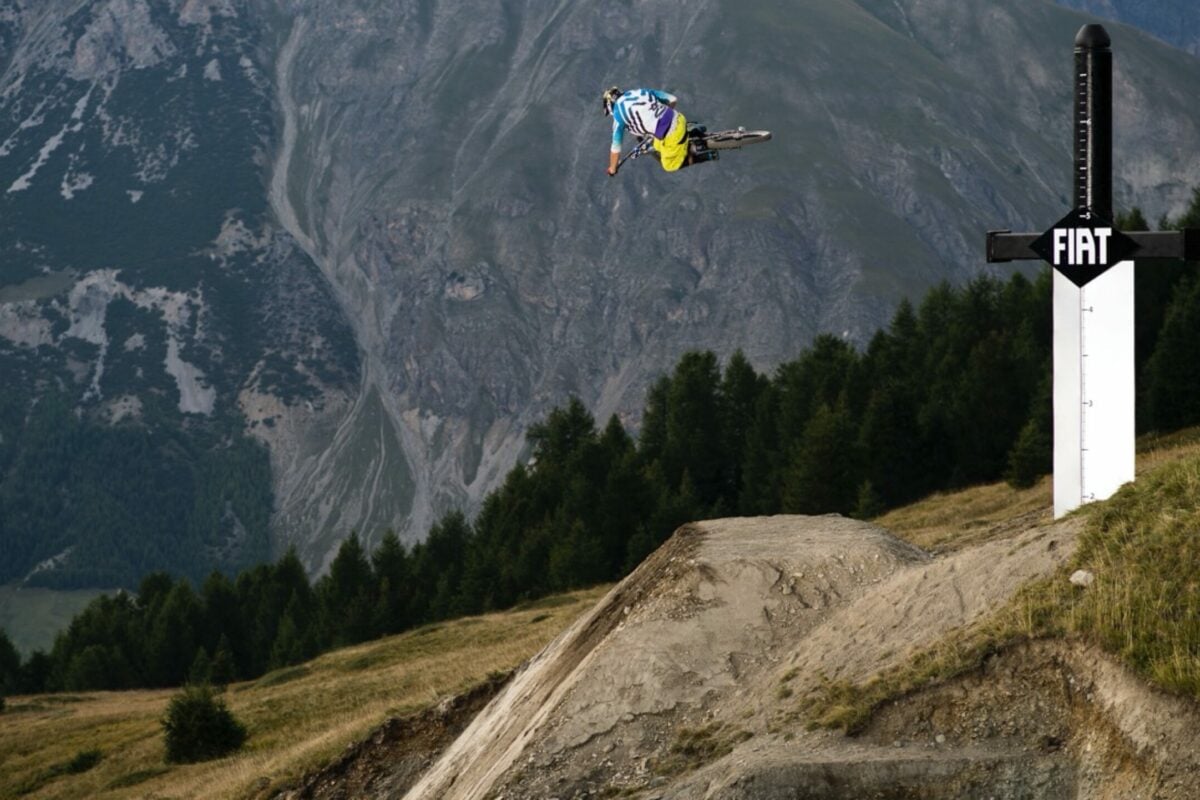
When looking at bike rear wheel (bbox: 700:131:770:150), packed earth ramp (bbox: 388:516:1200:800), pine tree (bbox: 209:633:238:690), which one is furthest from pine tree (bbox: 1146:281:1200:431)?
packed earth ramp (bbox: 388:516:1200:800)

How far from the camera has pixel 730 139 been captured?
34.1 m

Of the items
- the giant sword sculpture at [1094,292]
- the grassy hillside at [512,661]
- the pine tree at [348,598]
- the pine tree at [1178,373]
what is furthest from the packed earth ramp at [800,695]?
the pine tree at [348,598]

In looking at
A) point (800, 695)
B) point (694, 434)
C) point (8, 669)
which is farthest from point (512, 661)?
point (8, 669)

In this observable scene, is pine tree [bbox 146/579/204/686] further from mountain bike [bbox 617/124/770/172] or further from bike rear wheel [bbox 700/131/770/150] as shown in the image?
bike rear wheel [bbox 700/131/770/150]

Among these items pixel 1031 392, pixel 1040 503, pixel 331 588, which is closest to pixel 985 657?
pixel 1040 503

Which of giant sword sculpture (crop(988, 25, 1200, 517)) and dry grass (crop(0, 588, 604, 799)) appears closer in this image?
giant sword sculpture (crop(988, 25, 1200, 517))

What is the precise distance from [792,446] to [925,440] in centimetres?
1204

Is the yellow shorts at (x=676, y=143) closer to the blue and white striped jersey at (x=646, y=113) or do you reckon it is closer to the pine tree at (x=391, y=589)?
the blue and white striped jersey at (x=646, y=113)

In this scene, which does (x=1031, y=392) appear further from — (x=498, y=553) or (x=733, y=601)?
(x=733, y=601)

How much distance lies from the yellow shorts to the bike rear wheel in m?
0.43

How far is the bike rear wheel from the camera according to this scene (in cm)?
3375

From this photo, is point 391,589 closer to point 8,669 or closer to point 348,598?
point 348,598

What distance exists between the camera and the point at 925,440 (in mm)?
102750

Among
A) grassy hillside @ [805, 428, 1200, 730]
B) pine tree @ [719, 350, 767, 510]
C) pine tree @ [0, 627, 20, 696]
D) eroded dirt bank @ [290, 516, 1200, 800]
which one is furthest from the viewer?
pine tree @ [0, 627, 20, 696]
